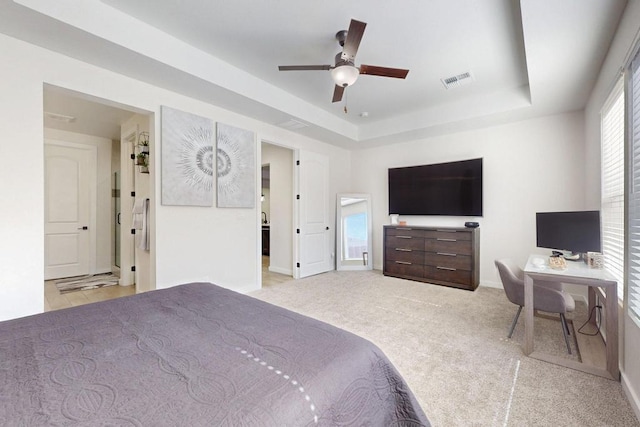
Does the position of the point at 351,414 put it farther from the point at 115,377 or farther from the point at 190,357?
the point at 115,377

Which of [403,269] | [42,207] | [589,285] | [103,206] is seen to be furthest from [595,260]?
[103,206]

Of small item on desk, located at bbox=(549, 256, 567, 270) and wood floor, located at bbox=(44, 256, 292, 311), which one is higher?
small item on desk, located at bbox=(549, 256, 567, 270)

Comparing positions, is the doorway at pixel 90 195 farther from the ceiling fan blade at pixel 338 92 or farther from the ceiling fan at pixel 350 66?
the ceiling fan at pixel 350 66

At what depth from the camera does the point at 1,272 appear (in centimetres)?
216

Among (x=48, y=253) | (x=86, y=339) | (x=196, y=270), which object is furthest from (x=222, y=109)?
(x=48, y=253)

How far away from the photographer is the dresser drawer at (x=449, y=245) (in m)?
4.14

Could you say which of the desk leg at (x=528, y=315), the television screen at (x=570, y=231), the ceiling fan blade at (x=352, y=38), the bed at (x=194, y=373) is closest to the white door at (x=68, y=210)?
the bed at (x=194, y=373)

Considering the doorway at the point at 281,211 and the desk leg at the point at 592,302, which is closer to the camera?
the desk leg at the point at 592,302

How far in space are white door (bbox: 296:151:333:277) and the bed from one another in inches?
140

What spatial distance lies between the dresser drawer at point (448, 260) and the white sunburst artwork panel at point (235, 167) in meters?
2.85

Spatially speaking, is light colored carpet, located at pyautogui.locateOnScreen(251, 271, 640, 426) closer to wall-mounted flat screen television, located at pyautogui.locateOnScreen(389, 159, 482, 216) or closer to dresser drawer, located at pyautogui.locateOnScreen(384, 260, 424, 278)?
dresser drawer, located at pyautogui.locateOnScreen(384, 260, 424, 278)

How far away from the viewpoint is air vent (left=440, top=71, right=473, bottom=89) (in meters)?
3.35

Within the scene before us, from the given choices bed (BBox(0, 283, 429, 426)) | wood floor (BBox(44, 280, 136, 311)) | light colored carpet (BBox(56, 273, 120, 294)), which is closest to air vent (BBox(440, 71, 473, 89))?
bed (BBox(0, 283, 429, 426))

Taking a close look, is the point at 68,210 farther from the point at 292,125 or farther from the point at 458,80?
the point at 458,80
